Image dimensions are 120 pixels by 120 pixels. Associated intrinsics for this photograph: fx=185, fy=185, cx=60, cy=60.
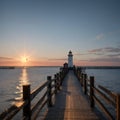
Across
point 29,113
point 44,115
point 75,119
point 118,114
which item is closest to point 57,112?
point 44,115

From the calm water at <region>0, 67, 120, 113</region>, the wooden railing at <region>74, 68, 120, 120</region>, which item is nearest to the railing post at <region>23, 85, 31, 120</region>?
the wooden railing at <region>74, 68, 120, 120</region>

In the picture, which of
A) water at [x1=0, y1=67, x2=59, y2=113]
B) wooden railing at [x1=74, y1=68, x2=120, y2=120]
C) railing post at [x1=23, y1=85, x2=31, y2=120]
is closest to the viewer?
wooden railing at [x1=74, y1=68, x2=120, y2=120]

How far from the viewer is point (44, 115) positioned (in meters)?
6.33

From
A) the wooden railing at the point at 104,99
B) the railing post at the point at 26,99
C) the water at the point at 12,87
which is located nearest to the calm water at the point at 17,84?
the water at the point at 12,87

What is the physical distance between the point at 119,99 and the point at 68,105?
4.31 m

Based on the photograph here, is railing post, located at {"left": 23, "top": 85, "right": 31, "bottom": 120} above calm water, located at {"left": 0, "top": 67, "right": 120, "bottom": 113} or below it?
above

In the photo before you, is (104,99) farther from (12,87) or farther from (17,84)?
(17,84)

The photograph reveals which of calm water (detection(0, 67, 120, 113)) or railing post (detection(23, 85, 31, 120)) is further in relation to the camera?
calm water (detection(0, 67, 120, 113))

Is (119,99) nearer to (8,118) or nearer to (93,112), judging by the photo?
(8,118)

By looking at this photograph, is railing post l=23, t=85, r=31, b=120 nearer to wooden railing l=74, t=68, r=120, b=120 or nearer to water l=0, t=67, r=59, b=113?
wooden railing l=74, t=68, r=120, b=120

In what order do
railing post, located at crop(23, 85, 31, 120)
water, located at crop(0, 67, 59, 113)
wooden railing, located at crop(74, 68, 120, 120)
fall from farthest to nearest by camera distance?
1. water, located at crop(0, 67, 59, 113)
2. railing post, located at crop(23, 85, 31, 120)
3. wooden railing, located at crop(74, 68, 120, 120)

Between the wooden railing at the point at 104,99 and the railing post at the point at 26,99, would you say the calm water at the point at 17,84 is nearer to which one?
the wooden railing at the point at 104,99

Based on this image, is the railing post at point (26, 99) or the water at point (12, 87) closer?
the railing post at point (26, 99)

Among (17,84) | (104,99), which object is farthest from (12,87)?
(104,99)
